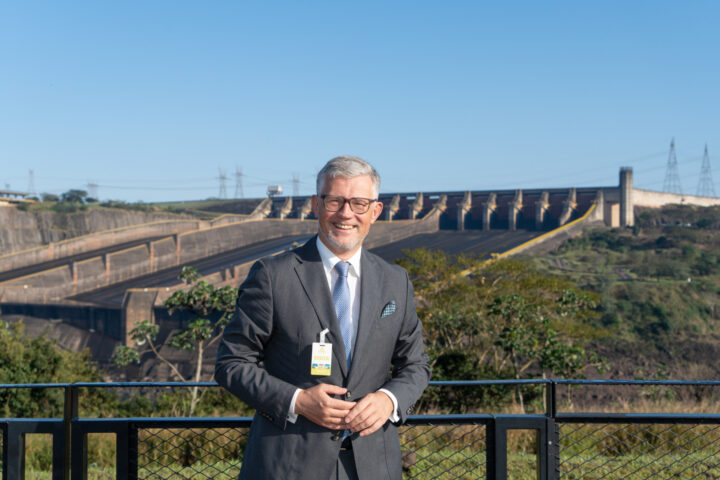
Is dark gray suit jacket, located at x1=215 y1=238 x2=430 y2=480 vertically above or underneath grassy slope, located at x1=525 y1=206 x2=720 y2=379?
above

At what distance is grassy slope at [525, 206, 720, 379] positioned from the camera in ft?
115

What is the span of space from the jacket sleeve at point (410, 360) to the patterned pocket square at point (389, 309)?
75 millimetres

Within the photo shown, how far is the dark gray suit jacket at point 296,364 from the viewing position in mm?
2010

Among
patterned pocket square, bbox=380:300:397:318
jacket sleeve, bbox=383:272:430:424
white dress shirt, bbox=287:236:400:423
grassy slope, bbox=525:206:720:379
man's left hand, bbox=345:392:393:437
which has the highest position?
white dress shirt, bbox=287:236:400:423

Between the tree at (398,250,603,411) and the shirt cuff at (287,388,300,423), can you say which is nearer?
the shirt cuff at (287,388,300,423)

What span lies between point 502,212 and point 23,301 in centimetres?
4136

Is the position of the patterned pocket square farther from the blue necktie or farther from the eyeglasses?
the eyeglasses

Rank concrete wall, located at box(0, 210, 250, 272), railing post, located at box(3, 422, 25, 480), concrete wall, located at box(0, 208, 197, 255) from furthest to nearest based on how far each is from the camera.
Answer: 1. concrete wall, located at box(0, 208, 197, 255)
2. concrete wall, located at box(0, 210, 250, 272)
3. railing post, located at box(3, 422, 25, 480)

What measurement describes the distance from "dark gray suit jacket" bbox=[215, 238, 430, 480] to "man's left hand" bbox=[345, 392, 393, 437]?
6cm

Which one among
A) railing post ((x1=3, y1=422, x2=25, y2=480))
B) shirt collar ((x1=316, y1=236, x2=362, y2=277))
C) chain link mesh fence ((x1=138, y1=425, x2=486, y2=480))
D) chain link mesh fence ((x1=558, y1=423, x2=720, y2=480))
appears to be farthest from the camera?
chain link mesh fence ((x1=558, y1=423, x2=720, y2=480))

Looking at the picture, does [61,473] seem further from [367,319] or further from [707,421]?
[707,421]

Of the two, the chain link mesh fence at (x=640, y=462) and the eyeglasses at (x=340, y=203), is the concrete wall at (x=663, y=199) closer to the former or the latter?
the chain link mesh fence at (x=640, y=462)

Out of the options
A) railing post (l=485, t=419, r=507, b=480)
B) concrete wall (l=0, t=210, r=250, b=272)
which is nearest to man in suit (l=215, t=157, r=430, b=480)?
railing post (l=485, t=419, r=507, b=480)

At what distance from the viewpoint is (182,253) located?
50.7 metres
